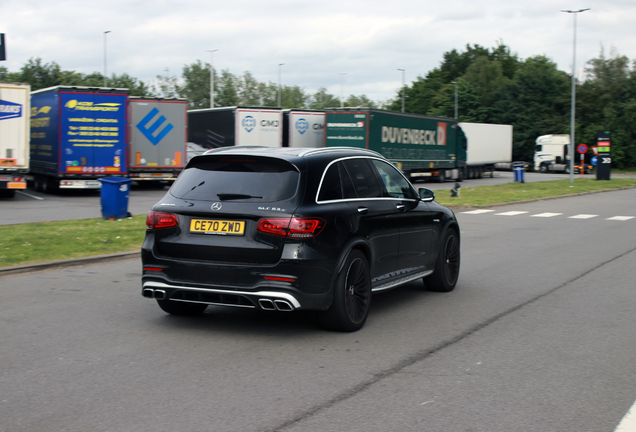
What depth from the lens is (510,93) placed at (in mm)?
78750

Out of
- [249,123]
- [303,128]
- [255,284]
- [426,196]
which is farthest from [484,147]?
[255,284]

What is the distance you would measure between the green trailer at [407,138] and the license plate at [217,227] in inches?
1072

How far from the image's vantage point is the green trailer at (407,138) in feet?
110

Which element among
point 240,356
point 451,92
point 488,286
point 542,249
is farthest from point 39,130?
point 451,92

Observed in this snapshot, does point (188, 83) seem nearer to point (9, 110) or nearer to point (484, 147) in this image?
point (484, 147)

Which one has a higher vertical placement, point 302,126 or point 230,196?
point 302,126

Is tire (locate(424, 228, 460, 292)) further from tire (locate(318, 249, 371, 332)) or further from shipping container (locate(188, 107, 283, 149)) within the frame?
shipping container (locate(188, 107, 283, 149))

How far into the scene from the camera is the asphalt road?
13.5 ft

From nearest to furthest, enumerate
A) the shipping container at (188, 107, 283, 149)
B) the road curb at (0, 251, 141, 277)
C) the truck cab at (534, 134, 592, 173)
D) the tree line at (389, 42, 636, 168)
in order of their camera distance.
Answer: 1. the road curb at (0, 251, 141, 277)
2. the shipping container at (188, 107, 283, 149)
3. the truck cab at (534, 134, 592, 173)
4. the tree line at (389, 42, 636, 168)

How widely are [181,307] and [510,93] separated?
76.9 meters

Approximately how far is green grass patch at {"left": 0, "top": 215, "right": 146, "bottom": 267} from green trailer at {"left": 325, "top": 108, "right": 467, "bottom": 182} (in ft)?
64.5

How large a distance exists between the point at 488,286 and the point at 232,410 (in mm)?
5297

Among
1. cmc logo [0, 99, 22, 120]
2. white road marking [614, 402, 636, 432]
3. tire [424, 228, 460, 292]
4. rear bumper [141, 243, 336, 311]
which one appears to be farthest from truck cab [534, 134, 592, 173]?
white road marking [614, 402, 636, 432]

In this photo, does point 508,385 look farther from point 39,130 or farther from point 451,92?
point 451,92
